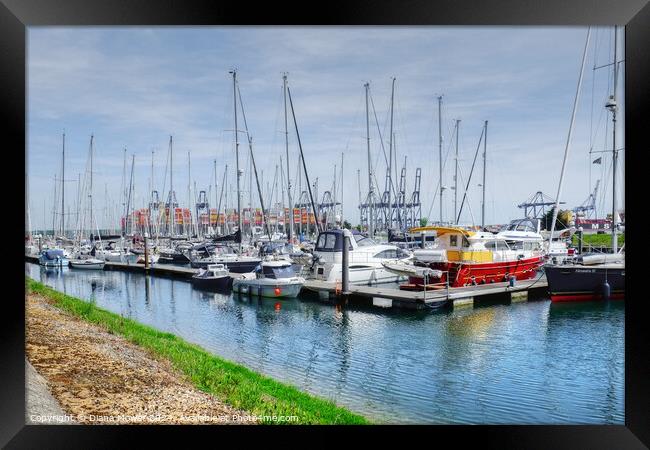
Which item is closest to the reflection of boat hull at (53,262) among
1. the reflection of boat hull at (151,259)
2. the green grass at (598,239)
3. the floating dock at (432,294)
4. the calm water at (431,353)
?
the reflection of boat hull at (151,259)

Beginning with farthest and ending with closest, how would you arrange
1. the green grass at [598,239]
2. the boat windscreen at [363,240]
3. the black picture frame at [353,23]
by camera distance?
the boat windscreen at [363,240] < the green grass at [598,239] < the black picture frame at [353,23]

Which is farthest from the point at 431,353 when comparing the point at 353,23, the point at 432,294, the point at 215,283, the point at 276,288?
the point at 215,283

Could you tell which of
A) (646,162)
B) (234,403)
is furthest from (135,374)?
(646,162)

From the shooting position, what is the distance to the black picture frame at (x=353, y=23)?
3.83m

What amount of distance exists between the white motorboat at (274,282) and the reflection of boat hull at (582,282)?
562 centimetres

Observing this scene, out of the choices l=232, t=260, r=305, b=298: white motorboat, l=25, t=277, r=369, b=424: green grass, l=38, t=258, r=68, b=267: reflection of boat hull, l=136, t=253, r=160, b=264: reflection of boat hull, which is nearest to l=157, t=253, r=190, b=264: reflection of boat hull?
l=136, t=253, r=160, b=264: reflection of boat hull

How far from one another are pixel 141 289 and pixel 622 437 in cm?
1350

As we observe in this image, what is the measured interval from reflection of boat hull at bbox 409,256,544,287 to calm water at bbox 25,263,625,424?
45.2 inches

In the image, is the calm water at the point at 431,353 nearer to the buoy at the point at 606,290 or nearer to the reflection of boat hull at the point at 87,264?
the buoy at the point at 606,290

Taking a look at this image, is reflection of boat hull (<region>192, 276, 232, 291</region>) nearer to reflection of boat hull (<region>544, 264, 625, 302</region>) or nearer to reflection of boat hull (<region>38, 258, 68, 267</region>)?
reflection of boat hull (<region>544, 264, 625, 302</region>)

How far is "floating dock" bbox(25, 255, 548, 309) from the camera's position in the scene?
10.1m

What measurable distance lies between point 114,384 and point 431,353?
4368 mm

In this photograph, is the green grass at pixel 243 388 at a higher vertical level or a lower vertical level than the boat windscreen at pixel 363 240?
lower

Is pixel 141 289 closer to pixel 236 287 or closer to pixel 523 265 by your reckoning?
pixel 236 287
